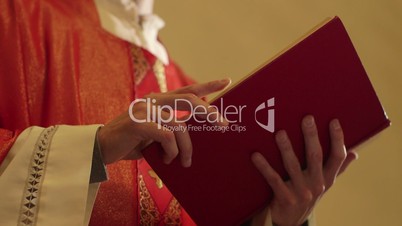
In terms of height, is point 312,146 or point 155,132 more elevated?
point 155,132

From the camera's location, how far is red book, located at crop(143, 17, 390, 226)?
84 centimetres

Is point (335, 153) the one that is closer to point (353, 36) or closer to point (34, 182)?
point (34, 182)

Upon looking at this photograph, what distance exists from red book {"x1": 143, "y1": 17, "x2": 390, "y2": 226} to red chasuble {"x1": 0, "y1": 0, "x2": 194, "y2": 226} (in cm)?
19

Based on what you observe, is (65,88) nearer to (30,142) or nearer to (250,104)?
(30,142)

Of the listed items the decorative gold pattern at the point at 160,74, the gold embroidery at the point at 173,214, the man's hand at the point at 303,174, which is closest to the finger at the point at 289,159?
the man's hand at the point at 303,174

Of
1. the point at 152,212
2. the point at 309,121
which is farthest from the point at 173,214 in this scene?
the point at 309,121

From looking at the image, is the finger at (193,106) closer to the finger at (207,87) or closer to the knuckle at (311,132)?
the finger at (207,87)

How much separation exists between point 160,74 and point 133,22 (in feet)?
0.49

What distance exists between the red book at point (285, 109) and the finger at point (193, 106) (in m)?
0.03

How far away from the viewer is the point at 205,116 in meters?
0.79

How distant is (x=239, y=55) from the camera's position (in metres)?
1.92

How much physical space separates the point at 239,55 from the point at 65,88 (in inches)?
35.5

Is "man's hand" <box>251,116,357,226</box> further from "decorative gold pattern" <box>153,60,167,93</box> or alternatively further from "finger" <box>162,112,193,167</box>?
"decorative gold pattern" <box>153,60,167,93</box>

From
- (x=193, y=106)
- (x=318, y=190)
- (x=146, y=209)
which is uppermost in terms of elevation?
(x=193, y=106)
